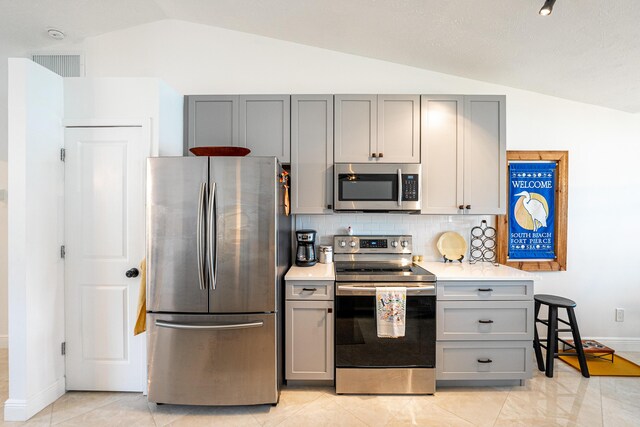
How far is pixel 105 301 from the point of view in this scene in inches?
89.4

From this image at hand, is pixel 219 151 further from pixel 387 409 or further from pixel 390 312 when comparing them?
pixel 387 409

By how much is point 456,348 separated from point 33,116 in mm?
3483

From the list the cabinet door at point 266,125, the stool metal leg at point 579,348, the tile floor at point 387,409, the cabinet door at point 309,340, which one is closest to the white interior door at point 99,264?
the tile floor at point 387,409

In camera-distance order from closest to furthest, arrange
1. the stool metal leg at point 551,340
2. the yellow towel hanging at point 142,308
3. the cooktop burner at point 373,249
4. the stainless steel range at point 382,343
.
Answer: the yellow towel hanging at point 142,308, the stainless steel range at point 382,343, the stool metal leg at point 551,340, the cooktop burner at point 373,249

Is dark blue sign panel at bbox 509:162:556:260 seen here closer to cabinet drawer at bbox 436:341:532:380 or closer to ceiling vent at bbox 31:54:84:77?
cabinet drawer at bbox 436:341:532:380

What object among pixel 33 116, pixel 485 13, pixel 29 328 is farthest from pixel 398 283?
pixel 33 116

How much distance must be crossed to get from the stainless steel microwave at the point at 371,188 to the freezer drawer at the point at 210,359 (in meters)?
1.13

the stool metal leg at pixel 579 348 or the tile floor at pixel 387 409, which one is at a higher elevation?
the stool metal leg at pixel 579 348

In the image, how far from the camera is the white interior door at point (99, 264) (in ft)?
7.43

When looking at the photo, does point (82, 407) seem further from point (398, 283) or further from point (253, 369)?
point (398, 283)

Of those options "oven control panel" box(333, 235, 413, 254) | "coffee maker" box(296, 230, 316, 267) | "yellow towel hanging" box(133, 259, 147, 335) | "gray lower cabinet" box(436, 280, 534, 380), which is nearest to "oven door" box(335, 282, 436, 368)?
"gray lower cabinet" box(436, 280, 534, 380)

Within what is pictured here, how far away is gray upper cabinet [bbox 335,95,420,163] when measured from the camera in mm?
2590

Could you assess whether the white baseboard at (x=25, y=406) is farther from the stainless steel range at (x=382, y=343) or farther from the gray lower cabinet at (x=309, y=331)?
the stainless steel range at (x=382, y=343)

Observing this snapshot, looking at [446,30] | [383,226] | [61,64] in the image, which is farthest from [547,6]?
[61,64]
